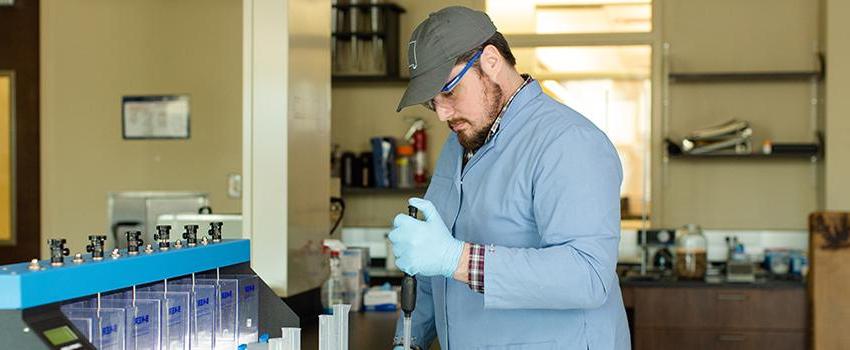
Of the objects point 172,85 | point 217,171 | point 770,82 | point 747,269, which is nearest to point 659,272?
point 747,269

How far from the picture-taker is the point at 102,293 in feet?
5.64

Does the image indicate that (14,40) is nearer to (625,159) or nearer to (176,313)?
(625,159)

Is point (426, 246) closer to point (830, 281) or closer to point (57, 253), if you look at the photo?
point (57, 253)

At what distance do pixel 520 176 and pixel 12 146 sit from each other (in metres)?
4.88

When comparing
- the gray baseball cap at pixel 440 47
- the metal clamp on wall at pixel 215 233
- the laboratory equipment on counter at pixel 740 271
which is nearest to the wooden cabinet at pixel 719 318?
the laboratory equipment on counter at pixel 740 271

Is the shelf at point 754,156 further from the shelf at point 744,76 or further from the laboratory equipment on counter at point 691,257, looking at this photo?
the laboratory equipment on counter at point 691,257

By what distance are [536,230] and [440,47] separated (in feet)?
1.30

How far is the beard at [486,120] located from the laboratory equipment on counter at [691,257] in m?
3.38

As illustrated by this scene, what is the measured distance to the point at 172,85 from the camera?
6086 mm

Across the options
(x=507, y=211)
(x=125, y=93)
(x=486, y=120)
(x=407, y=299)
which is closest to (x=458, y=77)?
(x=486, y=120)

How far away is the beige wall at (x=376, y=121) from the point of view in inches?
240

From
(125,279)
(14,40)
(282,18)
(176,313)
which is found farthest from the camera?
(14,40)

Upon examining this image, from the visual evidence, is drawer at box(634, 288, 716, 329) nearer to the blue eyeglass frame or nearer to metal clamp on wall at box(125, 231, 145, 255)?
the blue eyeglass frame

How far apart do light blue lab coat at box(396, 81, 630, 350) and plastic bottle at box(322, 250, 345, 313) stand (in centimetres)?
136
